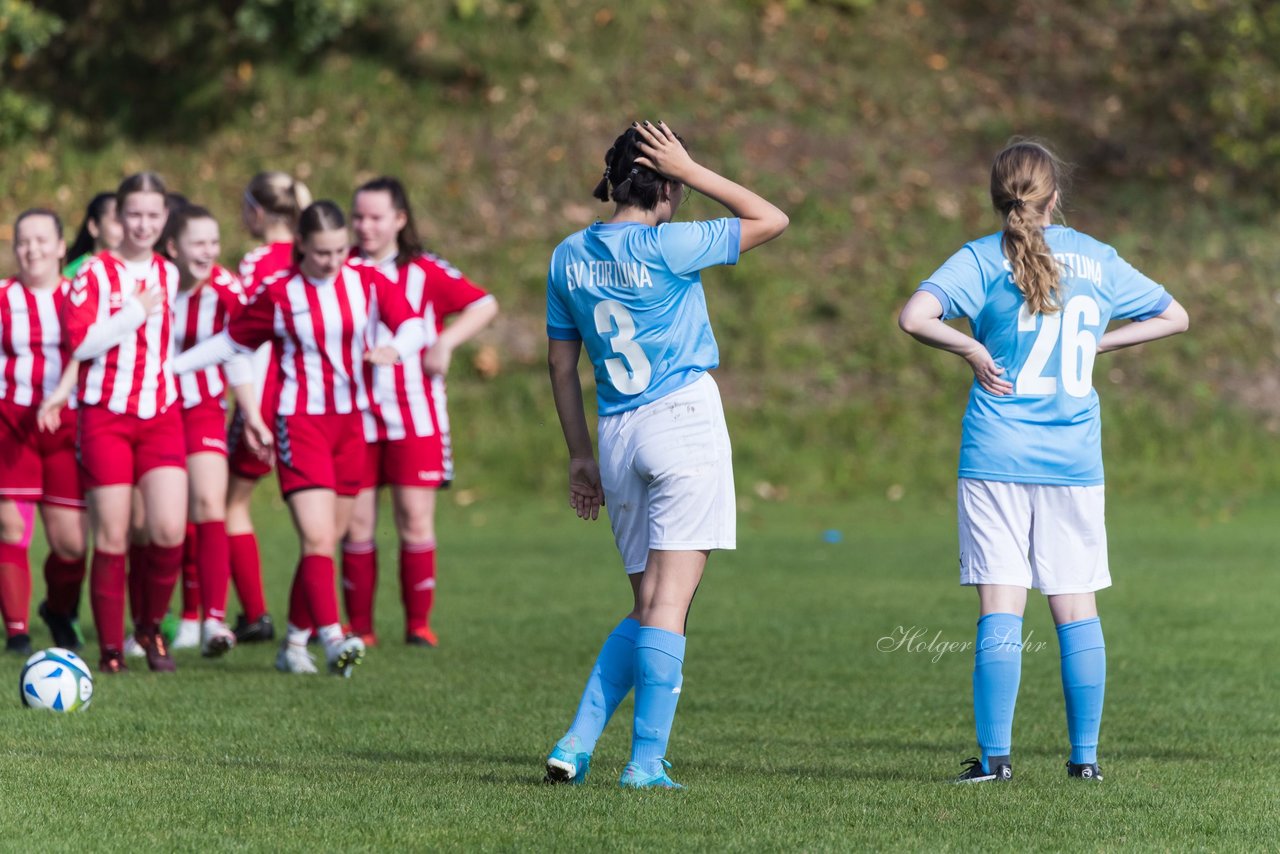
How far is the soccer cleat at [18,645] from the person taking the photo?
8.53 meters

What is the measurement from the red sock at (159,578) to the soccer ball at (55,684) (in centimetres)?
143

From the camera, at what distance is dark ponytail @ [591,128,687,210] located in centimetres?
518

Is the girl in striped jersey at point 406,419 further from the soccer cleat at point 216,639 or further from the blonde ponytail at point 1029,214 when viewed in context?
the blonde ponytail at point 1029,214

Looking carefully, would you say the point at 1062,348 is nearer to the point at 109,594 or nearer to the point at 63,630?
the point at 109,594

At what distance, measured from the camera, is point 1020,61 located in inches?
923

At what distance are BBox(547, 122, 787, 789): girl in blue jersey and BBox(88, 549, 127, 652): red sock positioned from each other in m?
3.48

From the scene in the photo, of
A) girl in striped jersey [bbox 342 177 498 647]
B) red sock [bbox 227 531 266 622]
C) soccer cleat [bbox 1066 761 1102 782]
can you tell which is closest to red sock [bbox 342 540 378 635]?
girl in striped jersey [bbox 342 177 498 647]

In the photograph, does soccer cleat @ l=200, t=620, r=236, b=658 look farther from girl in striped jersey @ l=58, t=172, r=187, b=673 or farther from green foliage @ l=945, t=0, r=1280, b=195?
green foliage @ l=945, t=0, r=1280, b=195

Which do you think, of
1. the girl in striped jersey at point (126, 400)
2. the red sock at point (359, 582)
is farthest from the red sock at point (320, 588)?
the red sock at point (359, 582)

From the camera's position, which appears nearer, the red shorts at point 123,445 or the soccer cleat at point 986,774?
the soccer cleat at point 986,774

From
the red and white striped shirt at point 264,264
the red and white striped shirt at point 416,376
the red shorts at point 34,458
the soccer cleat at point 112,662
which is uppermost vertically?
the red and white striped shirt at point 264,264

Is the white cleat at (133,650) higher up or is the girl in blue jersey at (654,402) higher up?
the girl in blue jersey at (654,402)

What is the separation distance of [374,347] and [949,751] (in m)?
3.49

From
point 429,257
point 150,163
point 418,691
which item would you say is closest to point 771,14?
point 150,163
